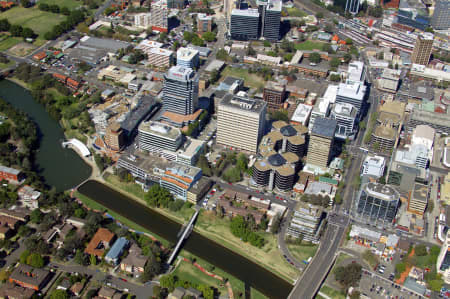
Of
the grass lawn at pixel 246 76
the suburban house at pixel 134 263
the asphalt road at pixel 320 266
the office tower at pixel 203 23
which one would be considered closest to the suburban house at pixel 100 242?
the suburban house at pixel 134 263

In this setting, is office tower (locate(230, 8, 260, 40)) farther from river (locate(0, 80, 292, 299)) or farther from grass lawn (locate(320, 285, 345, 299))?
grass lawn (locate(320, 285, 345, 299))

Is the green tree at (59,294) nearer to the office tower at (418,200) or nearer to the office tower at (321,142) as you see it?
the office tower at (321,142)

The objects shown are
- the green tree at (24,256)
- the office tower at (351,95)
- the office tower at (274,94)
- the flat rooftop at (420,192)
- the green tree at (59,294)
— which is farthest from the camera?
the office tower at (274,94)

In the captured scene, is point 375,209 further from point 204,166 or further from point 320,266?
point 204,166

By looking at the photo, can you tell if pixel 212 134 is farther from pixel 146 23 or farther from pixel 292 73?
pixel 146 23

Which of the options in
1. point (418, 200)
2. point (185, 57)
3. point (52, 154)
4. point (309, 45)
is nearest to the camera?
point (418, 200)

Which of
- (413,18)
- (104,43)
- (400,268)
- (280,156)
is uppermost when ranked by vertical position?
(413,18)

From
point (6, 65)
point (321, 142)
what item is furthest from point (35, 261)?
point (6, 65)
